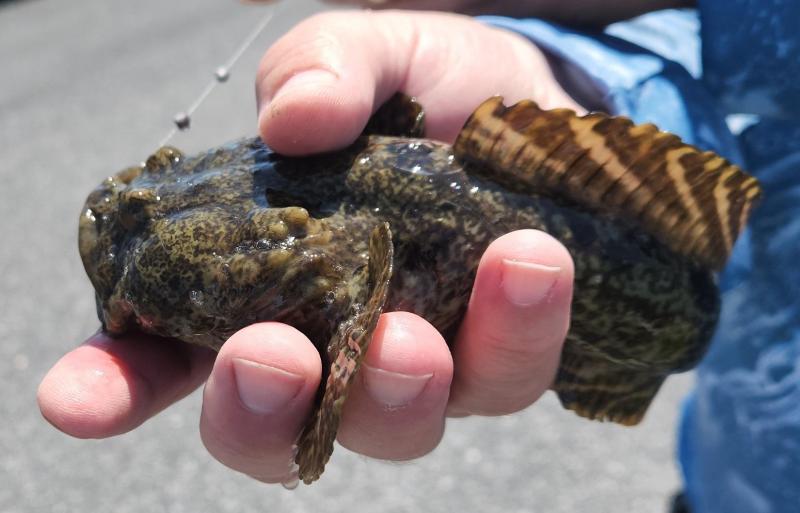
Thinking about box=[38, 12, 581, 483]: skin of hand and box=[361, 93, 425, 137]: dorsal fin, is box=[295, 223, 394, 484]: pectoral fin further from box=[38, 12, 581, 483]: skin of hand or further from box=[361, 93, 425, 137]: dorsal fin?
box=[361, 93, 425, 137]: dorsal fin

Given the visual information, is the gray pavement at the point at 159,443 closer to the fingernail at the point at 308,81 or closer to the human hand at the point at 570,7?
the fingernail at the point at 308,81

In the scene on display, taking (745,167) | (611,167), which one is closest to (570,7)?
(745,167)

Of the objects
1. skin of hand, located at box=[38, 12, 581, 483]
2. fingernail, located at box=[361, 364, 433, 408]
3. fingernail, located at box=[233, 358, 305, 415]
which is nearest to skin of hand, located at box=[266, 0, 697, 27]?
skin of hand, located at box=[38, 12, 581, 483]

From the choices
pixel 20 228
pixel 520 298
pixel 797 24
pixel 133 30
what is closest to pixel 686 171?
pixel 520 298

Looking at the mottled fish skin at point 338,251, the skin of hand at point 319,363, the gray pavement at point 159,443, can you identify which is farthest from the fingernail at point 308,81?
the gray pavement at point 159,443

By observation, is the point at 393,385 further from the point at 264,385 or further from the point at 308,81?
the point at 308,81

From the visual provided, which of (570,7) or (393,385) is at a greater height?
(570,7)
